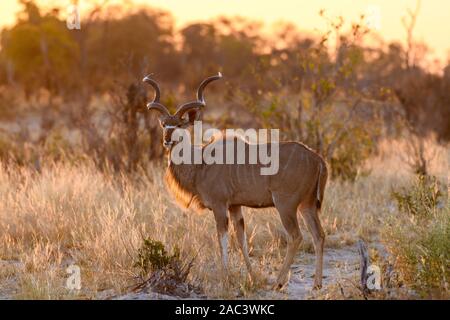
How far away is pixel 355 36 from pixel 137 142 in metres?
3.46

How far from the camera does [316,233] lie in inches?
282

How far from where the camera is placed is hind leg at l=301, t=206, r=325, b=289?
698 centimetres

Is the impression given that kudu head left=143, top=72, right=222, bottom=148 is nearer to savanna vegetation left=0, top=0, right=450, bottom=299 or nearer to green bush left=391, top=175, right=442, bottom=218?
savanna vegetation left=0, top=0, right=450, bottom=299

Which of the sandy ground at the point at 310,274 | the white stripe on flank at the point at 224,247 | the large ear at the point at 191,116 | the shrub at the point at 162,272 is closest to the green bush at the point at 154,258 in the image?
the shrub at the point at 162,272

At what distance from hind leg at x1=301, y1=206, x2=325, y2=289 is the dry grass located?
0.51m

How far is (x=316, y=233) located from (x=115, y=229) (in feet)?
6.57

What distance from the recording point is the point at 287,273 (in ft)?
24.0

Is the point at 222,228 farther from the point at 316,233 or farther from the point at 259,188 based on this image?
the point at 316,233

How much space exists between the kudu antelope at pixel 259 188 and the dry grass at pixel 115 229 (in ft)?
1.32

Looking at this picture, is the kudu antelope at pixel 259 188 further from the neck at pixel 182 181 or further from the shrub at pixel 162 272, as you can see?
the shrub at pixel 162 272

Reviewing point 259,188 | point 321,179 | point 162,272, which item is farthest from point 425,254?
point 162,272

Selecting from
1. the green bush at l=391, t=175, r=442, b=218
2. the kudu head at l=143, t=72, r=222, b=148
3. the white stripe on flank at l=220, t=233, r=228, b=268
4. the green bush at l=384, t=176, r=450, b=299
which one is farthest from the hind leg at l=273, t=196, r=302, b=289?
the green bush at l=391, t=175, r=442, b=218

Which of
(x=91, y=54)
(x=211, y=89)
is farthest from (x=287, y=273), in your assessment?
(x=91, y=54)
